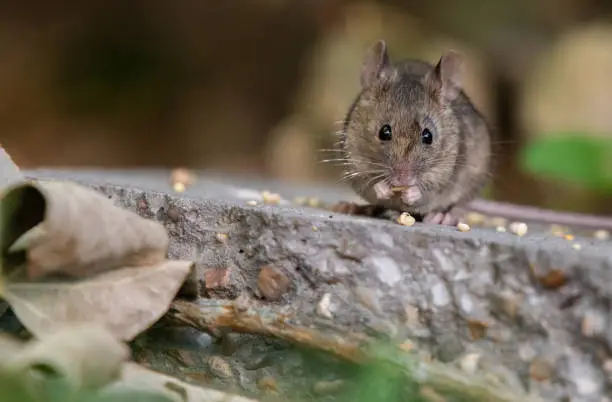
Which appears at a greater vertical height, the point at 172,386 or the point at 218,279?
the point at 218,279

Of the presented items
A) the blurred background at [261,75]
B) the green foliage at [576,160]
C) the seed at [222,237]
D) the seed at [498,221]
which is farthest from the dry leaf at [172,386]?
the blurred background at [261,75]

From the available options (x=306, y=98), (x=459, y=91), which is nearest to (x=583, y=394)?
(x=459, y=91)

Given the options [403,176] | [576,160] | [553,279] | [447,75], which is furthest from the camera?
[576,160]

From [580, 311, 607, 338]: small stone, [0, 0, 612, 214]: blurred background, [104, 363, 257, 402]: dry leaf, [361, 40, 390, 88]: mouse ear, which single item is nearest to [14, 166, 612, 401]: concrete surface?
[580, 311, 607, 338]: small stone

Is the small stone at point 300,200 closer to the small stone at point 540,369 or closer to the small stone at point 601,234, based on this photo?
the small stone at point 601,234

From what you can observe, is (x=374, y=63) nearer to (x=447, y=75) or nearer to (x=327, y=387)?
(x=447, y=75)

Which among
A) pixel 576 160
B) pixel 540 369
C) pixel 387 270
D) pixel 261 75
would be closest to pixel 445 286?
pixel 387 270
